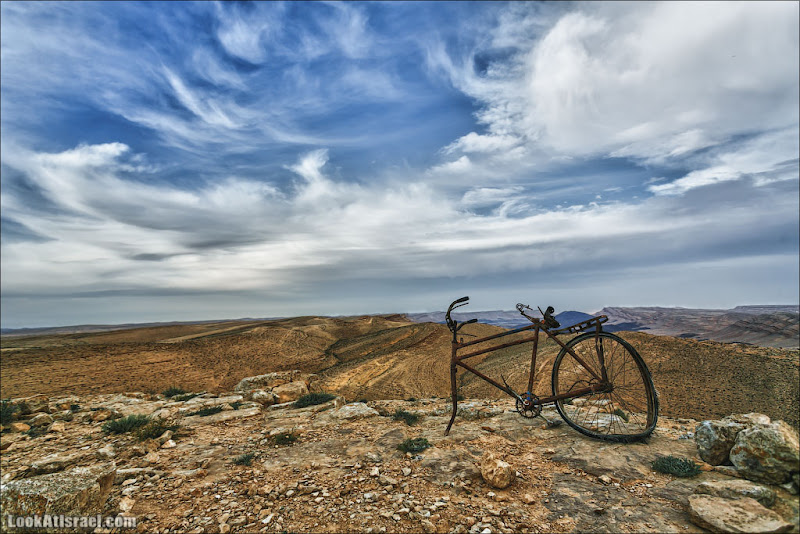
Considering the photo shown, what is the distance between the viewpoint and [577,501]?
3941 millimetres

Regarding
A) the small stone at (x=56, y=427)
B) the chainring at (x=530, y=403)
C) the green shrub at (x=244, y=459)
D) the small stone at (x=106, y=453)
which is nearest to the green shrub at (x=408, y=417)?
the chainring at (x=530, y=403)

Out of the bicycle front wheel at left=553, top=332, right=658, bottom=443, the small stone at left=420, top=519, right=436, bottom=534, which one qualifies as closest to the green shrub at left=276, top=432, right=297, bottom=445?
the small stone at left=420, top=519, right=436, bottom=534

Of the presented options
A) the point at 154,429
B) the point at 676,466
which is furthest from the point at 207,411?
the point at 676,466

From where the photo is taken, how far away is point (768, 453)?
3.60 m

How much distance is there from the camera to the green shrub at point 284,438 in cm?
652

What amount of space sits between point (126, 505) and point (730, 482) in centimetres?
753

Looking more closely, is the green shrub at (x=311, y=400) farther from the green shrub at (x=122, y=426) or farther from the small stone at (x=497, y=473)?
the small stone at (x=497, y=473)

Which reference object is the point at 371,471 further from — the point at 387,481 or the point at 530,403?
the point at 530,403

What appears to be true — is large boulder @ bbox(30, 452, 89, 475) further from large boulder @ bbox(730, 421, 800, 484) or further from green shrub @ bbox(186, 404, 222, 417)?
large boulder @ bbox(730, 421, 800, 484)

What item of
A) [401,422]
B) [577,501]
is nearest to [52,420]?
[401,422]

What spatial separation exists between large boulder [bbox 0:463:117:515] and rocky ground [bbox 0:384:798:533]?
169 millimetres

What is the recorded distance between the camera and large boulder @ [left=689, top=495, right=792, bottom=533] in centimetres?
289

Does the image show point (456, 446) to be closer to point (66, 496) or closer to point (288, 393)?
point (66, 496)

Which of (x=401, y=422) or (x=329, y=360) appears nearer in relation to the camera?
(x=401, y=422)
